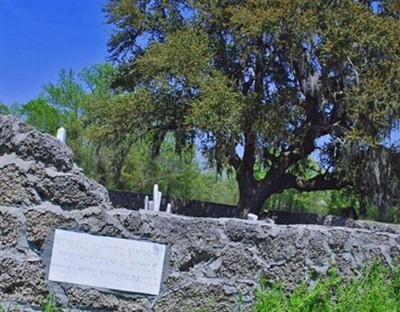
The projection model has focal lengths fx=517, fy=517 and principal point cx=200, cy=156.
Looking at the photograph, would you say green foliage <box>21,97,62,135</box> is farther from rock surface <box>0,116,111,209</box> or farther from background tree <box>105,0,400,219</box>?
rock surface <box>0,116,111,209</box>

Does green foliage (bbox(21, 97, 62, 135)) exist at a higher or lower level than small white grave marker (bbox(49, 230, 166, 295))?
higher

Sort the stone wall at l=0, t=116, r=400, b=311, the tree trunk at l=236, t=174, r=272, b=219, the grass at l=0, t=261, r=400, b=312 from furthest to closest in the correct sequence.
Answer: the tree trunk at l=236, t=174, r=272, b=219, the grass at l=0, t=261, r=400, b=312, the stone wall at l=0, t=116, r=400, b=311

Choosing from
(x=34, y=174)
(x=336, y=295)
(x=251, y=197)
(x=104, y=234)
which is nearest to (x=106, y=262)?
(x=104, y=234)

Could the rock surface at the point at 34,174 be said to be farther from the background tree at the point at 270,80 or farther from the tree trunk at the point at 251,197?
the tree trunk at the point at 251,197

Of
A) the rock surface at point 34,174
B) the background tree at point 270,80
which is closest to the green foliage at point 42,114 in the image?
the background tree at point 270,80

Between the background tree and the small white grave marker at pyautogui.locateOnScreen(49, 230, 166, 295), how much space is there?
8229 mm

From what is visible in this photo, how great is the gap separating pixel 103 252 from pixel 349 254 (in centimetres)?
178

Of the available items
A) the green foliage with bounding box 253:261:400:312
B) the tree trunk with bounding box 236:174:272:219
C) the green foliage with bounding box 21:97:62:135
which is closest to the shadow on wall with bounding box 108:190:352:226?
the tree trunk with bounding box 236:174:272:219

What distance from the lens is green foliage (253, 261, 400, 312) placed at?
3.47 meters

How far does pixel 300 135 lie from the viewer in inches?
500

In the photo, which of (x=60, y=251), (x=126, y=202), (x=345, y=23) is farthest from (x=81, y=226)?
→ (x=126, y=202)

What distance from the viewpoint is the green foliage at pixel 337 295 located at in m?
3.47

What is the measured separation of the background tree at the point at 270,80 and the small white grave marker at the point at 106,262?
823 cm

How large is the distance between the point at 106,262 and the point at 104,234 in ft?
0.58
